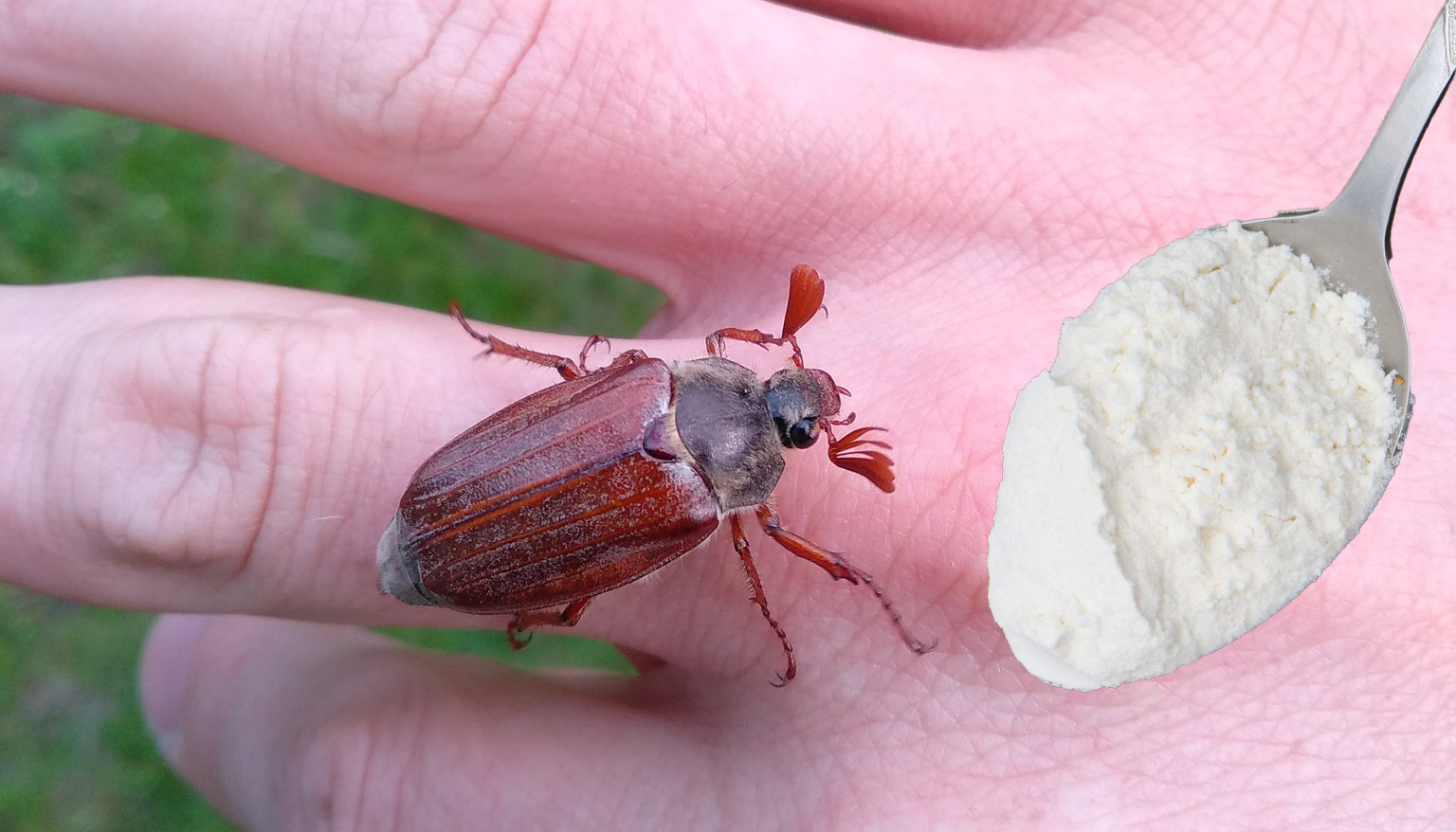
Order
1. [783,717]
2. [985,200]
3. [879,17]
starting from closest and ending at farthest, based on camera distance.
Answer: [783,717] → [985,200] → [879,17]

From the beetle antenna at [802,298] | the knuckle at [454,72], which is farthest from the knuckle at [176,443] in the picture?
the beetle antenna at [802,298]

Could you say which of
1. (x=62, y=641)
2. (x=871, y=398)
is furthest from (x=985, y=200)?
(x=62, y=641)

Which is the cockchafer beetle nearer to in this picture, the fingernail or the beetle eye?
the beetle eye

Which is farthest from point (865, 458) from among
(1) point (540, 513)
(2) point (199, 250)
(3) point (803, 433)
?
(2) point (199, 250)

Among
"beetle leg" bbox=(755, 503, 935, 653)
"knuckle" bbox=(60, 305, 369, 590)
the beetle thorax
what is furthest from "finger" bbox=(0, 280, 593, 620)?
"beetle leg" bbox=(755, 503, 935, 653)

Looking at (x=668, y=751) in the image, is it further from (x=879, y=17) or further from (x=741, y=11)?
(x=879, y=17)

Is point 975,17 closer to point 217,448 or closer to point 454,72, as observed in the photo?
point 454,72
